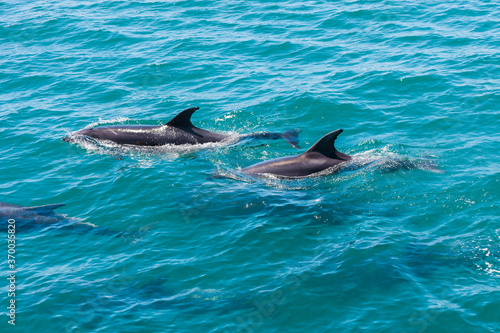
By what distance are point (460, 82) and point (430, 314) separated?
48.1ft

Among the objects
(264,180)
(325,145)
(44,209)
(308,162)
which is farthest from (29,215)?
(325,145)

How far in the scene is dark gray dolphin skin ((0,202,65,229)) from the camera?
1633 cm

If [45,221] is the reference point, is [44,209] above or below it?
above

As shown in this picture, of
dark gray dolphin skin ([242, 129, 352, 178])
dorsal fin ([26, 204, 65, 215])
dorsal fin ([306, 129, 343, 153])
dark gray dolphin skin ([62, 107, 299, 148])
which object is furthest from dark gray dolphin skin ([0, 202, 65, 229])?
dorsal fin ([306, 129, 343, 153])

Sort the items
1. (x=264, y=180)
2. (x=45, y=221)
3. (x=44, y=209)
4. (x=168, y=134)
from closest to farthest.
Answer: (x=45, y=221) < (x=44, y=209) < (x=264, y=180) < (x=168, y=134)

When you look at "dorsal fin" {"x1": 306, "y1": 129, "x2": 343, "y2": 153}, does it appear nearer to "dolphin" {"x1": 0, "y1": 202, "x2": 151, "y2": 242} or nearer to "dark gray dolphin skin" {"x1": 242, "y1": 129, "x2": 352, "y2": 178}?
"dark gray dolphin skin" {"x1": 242, "y1": 129, "x2": 352, "y2": 178}

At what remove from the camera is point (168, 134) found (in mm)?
20656

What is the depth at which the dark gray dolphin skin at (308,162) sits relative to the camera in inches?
709

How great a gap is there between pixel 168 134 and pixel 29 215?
6.03 meters

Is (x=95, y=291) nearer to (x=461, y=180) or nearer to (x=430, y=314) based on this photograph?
(x=430, y=314)

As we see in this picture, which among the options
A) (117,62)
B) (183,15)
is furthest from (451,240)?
(183,15)

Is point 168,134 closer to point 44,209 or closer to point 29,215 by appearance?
point 44,209

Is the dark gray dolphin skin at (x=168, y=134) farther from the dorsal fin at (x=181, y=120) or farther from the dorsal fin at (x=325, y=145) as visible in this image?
the dorsal fin at (x=325, y=145)

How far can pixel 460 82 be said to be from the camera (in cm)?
2403
